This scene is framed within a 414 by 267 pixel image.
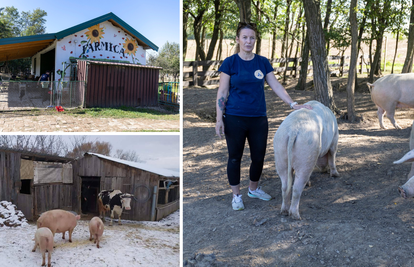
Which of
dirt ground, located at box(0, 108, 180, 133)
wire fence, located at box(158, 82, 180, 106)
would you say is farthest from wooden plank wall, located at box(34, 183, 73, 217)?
wire fence, located at box(158, 82, 180, 106)

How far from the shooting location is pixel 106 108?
10953mm

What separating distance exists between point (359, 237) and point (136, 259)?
2.86 m

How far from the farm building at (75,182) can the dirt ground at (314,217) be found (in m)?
0.60

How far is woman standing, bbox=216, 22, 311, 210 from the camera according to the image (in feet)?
11.6

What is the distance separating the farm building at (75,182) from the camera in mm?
4957

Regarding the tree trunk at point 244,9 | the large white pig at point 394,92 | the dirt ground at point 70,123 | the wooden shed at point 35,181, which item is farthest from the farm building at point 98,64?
the large white pig at point 394,92

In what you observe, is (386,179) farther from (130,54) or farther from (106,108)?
(130,54)

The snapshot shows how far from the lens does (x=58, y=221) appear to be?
15.9 ft

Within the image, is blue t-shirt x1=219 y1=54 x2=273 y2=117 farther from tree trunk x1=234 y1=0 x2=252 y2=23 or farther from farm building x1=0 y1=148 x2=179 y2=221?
tree trunk x1=234 y1=0 x2=252 y2=23

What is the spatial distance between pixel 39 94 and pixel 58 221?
228 inches

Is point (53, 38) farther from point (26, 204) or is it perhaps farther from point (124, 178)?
point (124, 178)

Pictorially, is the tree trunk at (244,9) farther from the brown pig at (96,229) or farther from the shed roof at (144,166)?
the brown pig at (96,229)

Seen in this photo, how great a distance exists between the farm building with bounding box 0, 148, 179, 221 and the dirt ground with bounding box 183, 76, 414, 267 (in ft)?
1.98

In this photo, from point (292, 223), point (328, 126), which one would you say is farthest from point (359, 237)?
point (328, 126)
